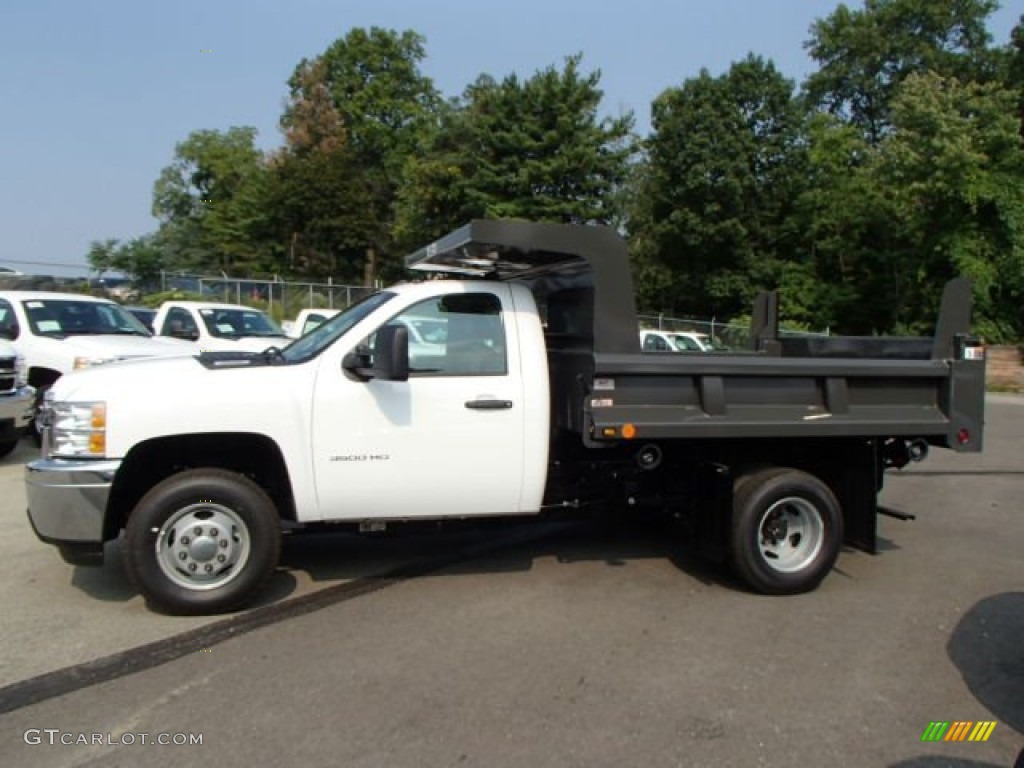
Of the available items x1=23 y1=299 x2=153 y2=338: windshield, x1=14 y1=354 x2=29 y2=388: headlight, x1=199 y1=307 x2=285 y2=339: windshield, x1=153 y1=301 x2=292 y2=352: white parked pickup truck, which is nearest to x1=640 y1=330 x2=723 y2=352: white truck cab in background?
x1=199 y1=307 x2=285 y2=339: windshield

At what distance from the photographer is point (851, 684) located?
4.15 metres

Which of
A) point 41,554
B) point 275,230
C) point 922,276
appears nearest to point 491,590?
point 41,554

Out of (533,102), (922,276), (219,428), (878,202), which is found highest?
(533,102)

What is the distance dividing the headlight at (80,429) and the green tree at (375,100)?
55.0m

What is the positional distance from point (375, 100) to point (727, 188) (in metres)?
36.5

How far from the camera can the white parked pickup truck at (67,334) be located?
10242 mm

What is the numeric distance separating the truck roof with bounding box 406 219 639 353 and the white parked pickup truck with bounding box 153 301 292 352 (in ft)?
27.8

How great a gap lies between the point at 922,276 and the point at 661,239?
43.0 ft

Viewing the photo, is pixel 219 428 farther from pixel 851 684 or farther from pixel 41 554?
pixel 851 684

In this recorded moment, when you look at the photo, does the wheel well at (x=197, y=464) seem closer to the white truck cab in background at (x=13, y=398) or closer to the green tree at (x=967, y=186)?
the white truck cab in background at (x=13, y=398)

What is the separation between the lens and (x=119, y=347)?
33.5ft

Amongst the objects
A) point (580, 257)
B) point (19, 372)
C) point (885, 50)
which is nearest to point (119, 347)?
point (19, 372)

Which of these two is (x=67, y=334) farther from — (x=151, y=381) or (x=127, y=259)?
(x=127, y=259)

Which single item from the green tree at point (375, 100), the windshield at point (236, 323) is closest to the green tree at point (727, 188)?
the green tree at point (375, 100)
